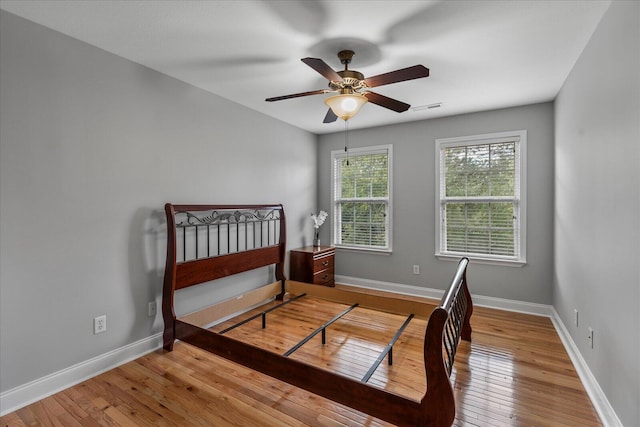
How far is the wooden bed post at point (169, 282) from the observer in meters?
2.81

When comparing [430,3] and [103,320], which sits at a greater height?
[430,3]

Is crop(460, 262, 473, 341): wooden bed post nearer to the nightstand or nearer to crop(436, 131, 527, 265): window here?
crop(436, 131, 527, 265): window

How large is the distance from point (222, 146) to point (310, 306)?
7.34 ft

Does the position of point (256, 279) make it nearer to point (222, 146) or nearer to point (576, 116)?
point (222, 146)

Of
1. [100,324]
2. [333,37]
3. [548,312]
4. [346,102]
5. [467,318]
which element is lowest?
[548,312]

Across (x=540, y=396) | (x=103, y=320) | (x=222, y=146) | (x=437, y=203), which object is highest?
(x=222, y=146)

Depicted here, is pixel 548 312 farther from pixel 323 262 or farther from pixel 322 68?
pixel 322 68

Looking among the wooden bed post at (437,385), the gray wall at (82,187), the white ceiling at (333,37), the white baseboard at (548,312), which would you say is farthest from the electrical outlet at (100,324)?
the white baseboard at (548,312)

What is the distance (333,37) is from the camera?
7.58 feet

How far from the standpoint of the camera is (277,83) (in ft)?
10.4

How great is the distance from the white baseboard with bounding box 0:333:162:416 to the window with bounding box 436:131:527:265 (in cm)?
366

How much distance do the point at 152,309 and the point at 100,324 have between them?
0.44 metres

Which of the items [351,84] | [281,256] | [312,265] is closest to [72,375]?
[281,256]

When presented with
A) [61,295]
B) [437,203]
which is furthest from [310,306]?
[61,295]
